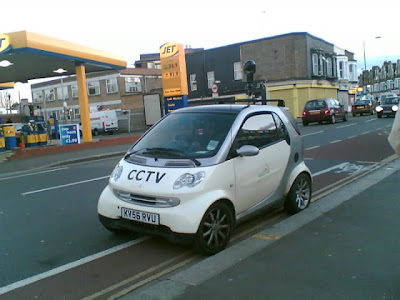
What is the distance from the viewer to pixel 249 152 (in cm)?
465

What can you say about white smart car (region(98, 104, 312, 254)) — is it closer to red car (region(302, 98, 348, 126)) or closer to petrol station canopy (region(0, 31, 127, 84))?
petrol station canopy (region(0, 31, 127, 84))

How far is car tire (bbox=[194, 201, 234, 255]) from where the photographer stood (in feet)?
13.6

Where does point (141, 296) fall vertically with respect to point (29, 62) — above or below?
below

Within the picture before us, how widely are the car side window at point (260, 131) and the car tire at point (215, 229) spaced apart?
76 centimetres

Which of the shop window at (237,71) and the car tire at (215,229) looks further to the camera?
the shop window at (237,71)

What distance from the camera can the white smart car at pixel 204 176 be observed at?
4156 millimetres

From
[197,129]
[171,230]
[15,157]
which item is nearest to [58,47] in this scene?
[15,157]

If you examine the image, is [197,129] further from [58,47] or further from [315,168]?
[58,47]

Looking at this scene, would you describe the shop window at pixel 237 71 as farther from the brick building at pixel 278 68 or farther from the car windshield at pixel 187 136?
the car windshield at pixel 187 136

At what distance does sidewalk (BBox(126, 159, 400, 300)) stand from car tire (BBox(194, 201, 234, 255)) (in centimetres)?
12

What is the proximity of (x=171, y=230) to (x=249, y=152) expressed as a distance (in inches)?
53.3

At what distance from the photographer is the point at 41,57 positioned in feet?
55.2

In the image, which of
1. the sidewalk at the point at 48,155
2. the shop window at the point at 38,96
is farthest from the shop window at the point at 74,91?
the sidewalk at the point at 48,155

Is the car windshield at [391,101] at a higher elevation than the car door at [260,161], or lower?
higher
